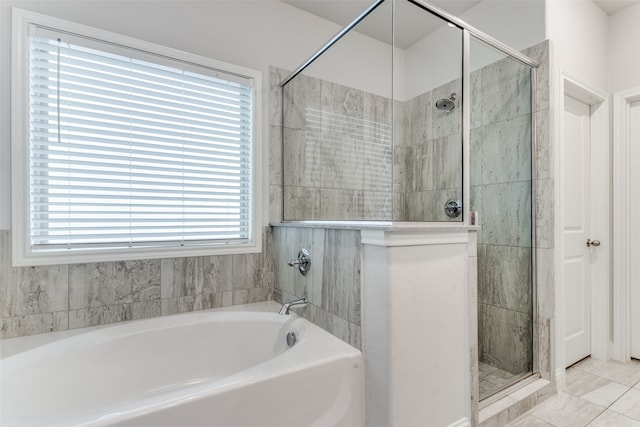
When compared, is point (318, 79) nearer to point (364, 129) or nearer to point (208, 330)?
point (364, 129)

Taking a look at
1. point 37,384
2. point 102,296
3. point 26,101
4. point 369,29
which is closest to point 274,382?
point 37,384

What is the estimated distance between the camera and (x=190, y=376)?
1.64 m

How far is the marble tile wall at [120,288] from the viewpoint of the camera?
147 centimetres

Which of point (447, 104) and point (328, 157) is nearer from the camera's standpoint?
point (447, 104)

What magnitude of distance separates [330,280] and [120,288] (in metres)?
1.16

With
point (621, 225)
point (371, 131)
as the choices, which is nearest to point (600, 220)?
point (621, 225)

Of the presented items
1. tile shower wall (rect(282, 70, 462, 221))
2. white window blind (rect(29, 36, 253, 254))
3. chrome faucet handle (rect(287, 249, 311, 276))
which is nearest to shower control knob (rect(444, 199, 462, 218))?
tile shower wall (rect(282, 70, 462, 221))

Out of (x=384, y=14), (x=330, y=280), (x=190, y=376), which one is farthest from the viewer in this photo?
(x=384, y=14)

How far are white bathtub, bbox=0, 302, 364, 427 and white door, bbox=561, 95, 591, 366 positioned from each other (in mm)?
1901

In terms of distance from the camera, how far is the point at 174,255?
182 centimetres

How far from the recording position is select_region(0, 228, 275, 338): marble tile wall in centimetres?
147

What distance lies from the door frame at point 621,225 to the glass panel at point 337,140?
68.3 inches

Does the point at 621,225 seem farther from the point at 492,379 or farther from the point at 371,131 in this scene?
the point at 371,131

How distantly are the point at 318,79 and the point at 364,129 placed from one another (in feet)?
1.66
